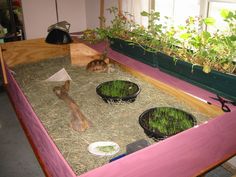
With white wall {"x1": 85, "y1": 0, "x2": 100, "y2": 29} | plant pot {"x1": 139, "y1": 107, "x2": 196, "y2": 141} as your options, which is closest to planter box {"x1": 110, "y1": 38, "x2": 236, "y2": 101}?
plant pot {"x1": 139, "y1": 107, "x2": 196, "y2": 141}

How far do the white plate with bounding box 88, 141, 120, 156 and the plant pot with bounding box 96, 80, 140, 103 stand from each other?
46cm

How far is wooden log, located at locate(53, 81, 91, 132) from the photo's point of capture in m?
1.51

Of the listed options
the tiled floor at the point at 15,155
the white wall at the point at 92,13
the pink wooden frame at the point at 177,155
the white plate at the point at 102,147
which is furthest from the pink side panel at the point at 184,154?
the white wall at the point at 92,13

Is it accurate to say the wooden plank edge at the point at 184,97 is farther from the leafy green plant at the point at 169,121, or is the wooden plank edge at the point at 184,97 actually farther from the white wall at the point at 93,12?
the white wall at the point at 93,12

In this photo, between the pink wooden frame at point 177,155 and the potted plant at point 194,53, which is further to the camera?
the potted plant at point 194,53

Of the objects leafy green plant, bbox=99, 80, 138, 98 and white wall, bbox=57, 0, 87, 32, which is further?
white wall, bbox=57, 0, 87, 32

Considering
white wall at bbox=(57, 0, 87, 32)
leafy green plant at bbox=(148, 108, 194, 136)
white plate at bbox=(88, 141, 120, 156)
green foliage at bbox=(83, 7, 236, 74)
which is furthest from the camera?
white wall at bbox=(57, 0, 87, 32)

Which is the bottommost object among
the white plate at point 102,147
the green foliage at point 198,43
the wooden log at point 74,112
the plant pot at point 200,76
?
the white plate at point 102,147

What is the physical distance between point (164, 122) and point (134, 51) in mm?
1032

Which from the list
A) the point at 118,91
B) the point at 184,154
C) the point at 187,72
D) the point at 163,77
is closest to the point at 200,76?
the point at 187,72

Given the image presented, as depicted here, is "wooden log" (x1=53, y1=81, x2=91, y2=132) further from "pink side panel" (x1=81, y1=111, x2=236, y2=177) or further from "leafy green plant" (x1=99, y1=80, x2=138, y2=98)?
"pink side panel" (x1=81, y1=111, x2=236, y2=177)

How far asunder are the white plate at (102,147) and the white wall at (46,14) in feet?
10.5

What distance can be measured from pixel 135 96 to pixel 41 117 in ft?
2.08

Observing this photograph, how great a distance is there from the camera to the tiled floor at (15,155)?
7.31 feet
